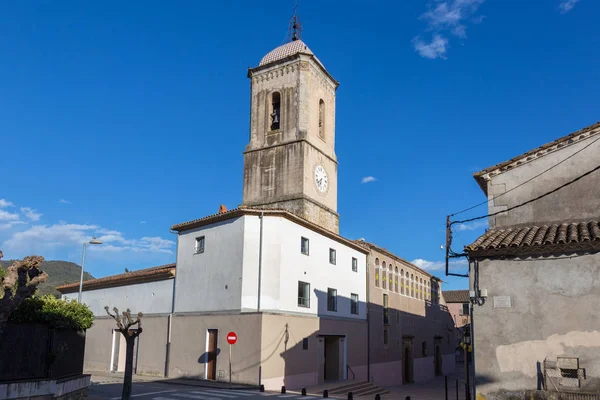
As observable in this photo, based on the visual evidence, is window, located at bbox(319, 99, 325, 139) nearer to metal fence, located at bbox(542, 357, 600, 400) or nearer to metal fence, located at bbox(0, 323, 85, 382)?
metal fence, located at bbox(0, 323, 85, 382)

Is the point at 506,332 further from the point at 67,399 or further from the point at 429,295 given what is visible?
the point at 429,295

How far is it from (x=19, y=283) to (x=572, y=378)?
45.0ft

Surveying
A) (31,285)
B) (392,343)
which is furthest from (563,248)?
(392,343)

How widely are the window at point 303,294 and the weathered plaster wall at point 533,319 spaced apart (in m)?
14.1

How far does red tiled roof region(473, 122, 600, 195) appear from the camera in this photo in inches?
605

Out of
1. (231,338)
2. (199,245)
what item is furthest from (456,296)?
(231,338)

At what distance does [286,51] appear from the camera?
3953 cm

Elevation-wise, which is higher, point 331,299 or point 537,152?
point 537,152

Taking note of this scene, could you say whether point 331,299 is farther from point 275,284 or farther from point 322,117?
point 322,117

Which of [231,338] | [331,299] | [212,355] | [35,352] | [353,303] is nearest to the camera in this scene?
[35,352]

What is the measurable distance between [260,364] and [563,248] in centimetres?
1475

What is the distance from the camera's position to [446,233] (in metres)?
16.0

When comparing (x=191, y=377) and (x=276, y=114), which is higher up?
(x=276, y=114)

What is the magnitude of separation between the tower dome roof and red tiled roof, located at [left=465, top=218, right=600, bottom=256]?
87.6ft
